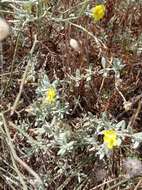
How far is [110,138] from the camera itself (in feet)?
4.14

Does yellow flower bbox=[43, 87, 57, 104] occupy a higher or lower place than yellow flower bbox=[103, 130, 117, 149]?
higher

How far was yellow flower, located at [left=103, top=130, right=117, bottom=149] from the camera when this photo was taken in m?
1.25

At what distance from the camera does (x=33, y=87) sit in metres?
1.53

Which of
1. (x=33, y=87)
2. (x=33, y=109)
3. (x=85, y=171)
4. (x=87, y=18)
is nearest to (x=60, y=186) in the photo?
(x=85, y=171)

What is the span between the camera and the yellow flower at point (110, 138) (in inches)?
49.3

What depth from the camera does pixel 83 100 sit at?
148cm

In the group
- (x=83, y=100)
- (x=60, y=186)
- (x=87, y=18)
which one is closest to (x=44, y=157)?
(x=60, y=186)

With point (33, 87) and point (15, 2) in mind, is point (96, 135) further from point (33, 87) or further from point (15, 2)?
point (15, 2)

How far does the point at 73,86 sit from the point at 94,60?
0.11 m

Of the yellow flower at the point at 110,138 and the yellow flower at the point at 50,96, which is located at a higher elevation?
the yellow flower at the point at 50,96

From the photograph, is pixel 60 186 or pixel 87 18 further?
pixel 87 18

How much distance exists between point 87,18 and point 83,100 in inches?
9.8

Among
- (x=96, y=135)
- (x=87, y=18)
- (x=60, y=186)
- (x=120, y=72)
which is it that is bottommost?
(x=60, y=186)

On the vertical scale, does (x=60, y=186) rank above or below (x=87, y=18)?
below
